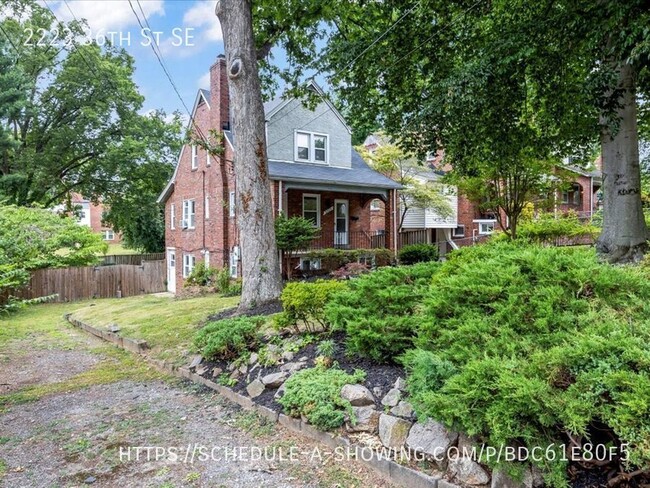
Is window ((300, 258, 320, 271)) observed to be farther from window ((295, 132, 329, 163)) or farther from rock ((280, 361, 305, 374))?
rock ((280, 361, 305, 374))

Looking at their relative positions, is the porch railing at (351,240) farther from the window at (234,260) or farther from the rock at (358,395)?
the rock at (358,395)

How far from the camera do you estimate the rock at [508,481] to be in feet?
7.90

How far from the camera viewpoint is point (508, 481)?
8.09 feet

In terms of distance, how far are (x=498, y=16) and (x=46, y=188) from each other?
23.4m

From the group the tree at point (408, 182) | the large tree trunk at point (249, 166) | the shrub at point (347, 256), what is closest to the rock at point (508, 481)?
the large tree trunk at point (249, 166)

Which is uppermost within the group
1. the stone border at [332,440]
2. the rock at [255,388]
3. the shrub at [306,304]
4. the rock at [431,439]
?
the shrub at [306,304]

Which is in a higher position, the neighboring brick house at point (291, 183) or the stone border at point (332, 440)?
the neighboring brick house at point (291, 183)

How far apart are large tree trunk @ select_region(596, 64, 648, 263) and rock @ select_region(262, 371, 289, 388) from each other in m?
5.41

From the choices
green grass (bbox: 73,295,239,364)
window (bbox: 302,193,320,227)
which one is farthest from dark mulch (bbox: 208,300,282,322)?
window (bbox: 302,193,320,227)

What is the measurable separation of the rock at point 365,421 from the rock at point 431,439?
1.24 ft

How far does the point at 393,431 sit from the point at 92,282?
1873 centimetres

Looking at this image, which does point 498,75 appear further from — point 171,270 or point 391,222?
point 171,270

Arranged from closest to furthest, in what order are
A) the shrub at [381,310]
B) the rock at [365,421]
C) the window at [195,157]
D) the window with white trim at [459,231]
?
the rock at [365,421] < the shrub at [381,310] < the window at [195,157] < the window with white trim at [459,231]

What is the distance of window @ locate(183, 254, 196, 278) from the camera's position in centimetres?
1913
